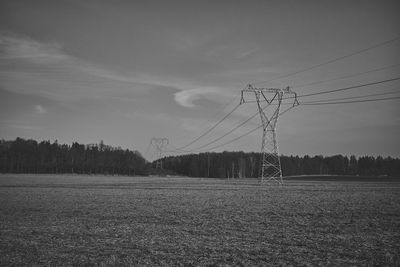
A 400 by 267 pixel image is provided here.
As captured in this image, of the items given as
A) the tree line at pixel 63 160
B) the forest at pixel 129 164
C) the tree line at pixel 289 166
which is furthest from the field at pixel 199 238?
the tree line at pixel 289 166

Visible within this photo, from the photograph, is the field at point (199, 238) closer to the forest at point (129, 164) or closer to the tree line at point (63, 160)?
the forest at point (129, 164)

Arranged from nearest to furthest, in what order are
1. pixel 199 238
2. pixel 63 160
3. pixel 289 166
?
1. pixel 199 238
2. pixel 63 160
3. pixel 289 166

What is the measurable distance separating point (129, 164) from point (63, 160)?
3440 centimetres

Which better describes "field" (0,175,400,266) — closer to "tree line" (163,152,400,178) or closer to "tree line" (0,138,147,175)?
"tree line" (0,138,147,175)

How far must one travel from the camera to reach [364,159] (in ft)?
642

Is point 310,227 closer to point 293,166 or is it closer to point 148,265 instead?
point 148,265

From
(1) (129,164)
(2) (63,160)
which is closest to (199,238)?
(1) (129,164)

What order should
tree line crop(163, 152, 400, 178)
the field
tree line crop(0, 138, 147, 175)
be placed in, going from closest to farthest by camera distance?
the field → tree line crop(0, 138, 147, 175) → tree line crop(163, 152, 400, 178)

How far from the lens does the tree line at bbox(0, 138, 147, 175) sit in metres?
154

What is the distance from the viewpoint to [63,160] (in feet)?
567

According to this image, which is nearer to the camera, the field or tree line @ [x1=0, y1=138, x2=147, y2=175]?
the field

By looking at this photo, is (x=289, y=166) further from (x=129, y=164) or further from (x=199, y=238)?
(x=199, y=238)

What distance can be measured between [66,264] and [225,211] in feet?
41.6

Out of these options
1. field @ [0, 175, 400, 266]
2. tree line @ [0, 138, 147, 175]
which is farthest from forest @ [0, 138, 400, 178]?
field @ [0, 175, 400, 266]
